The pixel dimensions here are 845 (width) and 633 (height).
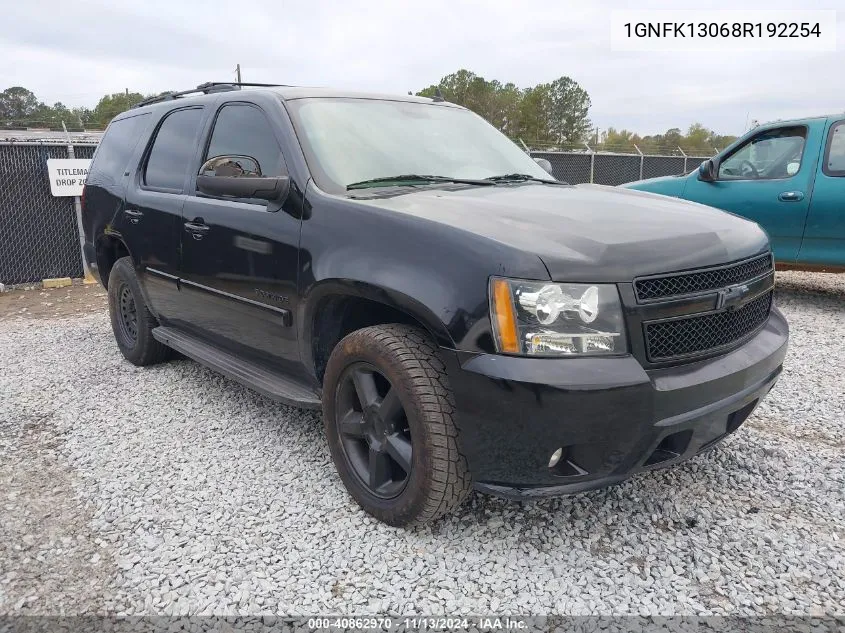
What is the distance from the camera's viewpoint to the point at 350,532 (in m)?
2.66

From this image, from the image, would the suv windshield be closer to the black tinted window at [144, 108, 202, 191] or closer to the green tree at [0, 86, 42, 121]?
the black tinted window at [144, 108, 202, 191]

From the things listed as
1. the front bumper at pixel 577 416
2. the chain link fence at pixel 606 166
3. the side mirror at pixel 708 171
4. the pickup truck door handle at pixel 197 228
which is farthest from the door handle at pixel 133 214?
the chain link fence at pixel 606 166

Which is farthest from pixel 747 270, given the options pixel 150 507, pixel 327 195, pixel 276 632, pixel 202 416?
pixel 202 416

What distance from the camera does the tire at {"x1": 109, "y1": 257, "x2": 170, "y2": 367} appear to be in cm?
462

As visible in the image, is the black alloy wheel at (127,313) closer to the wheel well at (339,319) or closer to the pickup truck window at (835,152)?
the wheel well at (339,319)

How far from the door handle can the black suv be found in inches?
23.4

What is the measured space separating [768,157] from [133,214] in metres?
6.13

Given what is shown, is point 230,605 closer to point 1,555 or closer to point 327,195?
point 1,555

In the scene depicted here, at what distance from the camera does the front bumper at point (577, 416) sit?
212cm

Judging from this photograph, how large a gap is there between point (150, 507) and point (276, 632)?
1070 mm

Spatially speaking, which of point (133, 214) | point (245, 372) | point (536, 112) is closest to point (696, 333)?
point (245, 372)

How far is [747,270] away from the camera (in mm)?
2648

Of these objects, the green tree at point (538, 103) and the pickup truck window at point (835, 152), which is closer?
the pickup truck window at point (835, 152)

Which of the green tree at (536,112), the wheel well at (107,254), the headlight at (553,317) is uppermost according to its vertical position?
the green tree at (536,112)
